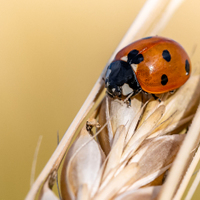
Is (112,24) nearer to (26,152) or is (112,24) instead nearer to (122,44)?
(122,44)

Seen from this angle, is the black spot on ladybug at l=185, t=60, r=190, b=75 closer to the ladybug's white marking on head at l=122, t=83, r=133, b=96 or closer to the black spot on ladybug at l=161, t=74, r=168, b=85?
the black spot on ladybug at l=161, t=74, r=168, b=85

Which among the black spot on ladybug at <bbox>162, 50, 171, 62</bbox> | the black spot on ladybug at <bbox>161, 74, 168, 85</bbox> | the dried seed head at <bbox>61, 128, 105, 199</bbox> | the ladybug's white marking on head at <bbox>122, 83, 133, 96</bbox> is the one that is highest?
the black spot on ladybug at <bbox>162, 50, 171, 62</bbox>

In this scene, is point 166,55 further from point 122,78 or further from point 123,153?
point 123,153

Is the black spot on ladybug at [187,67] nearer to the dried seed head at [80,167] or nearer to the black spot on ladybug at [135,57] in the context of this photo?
the black spot on ladybug at [135,57]

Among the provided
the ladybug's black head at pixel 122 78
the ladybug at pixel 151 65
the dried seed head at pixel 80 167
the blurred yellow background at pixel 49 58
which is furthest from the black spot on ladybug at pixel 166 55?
the dried seed head at pixel 80 167

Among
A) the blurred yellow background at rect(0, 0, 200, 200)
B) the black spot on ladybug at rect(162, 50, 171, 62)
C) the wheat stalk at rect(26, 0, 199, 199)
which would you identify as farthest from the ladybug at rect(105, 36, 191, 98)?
the blurred yellow background at rect(0, 0, 200, 200)

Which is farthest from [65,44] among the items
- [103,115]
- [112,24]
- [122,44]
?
[103,115]
